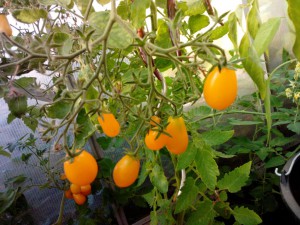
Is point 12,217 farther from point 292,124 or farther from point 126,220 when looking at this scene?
point 292,124

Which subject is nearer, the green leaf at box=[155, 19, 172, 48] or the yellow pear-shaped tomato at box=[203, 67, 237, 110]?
the yellow pear-shaped tomato at box=[203, 67, 237, 110]

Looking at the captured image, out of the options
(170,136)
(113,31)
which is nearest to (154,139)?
(170,136)

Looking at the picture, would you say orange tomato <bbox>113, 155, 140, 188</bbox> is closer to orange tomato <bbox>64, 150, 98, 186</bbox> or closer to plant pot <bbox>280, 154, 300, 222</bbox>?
orange tomato <bbox>64, 150, 98, 186</bbox>

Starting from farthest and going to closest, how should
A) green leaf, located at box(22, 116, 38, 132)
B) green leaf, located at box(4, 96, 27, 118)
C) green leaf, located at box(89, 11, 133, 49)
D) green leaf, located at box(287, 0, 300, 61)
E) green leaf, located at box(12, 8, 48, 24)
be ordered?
green leaf, located at box(22, 116, 38, 132)
green leaf, located at box(4, 96, 27, 118)
green leaf, located at box(12, 8, 48, 24)
green leaf, located at box(89, 11, 133, 49)
green leaf, located at box(287, 0, 300, 61)

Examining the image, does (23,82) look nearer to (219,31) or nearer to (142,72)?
(142,72)

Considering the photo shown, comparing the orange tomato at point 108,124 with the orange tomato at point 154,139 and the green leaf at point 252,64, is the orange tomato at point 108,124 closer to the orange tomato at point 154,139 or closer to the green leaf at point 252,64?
the orange tomato at point 154,139

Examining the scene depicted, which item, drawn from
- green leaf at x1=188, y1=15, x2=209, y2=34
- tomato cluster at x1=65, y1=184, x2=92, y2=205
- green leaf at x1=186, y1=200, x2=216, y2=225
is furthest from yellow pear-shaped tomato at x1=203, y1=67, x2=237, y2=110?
tomato cluster at x1=65, y1=184, x2=92, y2=205
